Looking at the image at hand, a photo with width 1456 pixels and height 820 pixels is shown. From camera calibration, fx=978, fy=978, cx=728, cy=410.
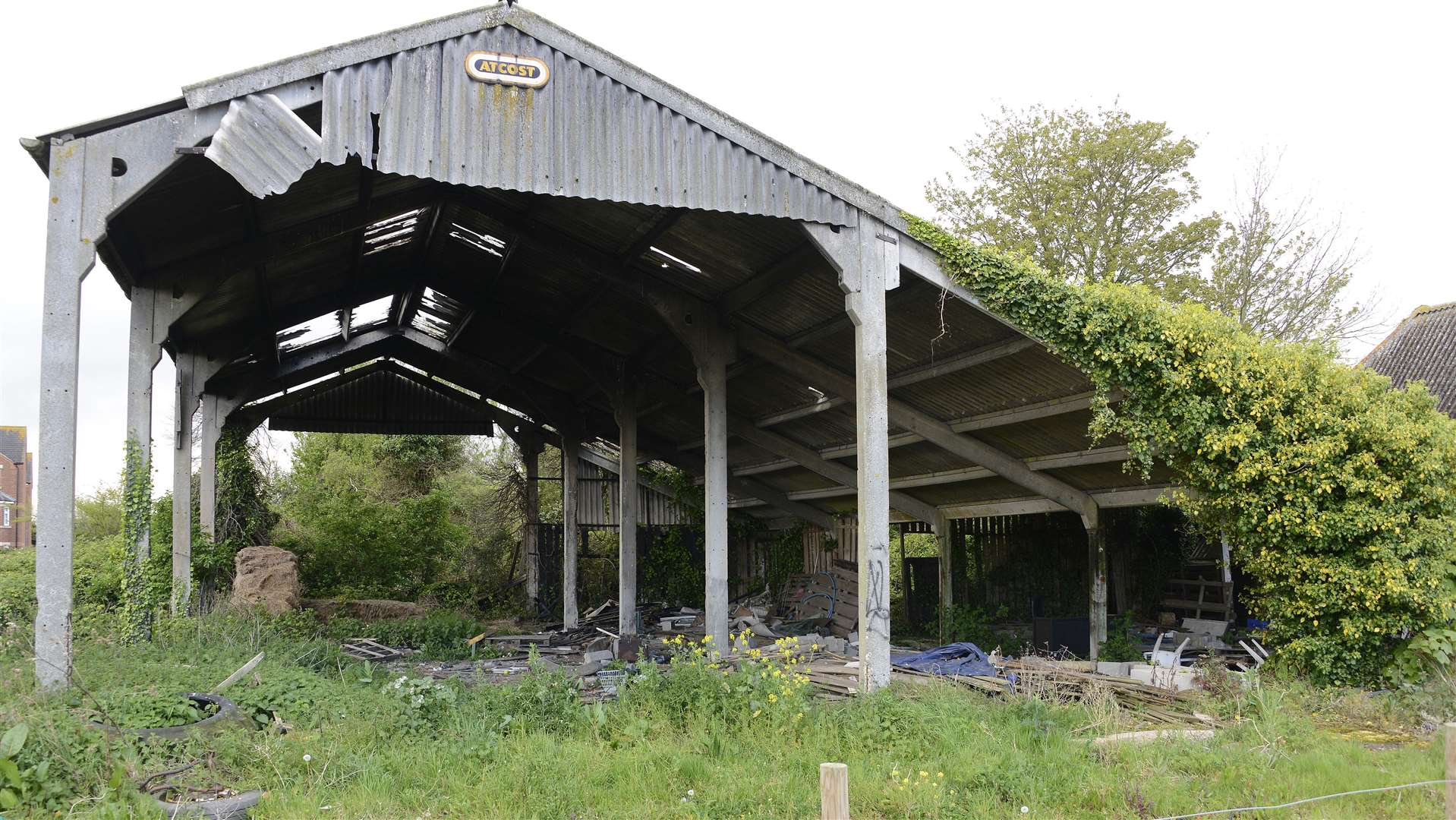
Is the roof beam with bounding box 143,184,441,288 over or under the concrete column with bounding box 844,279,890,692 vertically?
over

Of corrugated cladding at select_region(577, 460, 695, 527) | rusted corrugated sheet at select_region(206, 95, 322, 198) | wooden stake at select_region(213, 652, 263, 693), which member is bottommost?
wooden stake at select_region(213, 652, 263, 693)

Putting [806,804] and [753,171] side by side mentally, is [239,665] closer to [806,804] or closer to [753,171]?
[806,804]

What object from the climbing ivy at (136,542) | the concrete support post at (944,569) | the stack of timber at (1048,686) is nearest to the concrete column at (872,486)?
the stack of timber at (1048,686)

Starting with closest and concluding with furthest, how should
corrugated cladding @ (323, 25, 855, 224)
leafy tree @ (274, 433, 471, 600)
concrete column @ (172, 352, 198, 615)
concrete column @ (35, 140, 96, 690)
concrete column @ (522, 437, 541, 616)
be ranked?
concrete column @ (35, 140, 96, 690), corrugated cladding @ (323, 25, 855, 224), concrete column @ (172, 352, 198, 615), concrete column @ (522, 437, 541, 616), leafy tree @ (274, 433, 471, 600)

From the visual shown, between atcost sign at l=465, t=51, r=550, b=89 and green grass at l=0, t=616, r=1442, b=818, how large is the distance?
17.2ft

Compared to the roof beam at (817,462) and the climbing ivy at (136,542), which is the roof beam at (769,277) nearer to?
the roof beam at (817,462)

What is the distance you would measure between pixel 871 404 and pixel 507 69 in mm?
4462

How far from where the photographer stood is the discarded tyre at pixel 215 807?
5.83 m

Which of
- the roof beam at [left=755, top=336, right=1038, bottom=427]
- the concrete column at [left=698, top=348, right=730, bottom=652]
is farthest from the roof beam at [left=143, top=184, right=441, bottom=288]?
the roof beam at [left=755, top=336, right=1038, bottom=427]

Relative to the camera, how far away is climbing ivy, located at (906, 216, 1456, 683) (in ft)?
29.8

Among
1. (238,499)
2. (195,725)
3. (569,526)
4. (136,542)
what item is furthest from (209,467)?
(195,725)

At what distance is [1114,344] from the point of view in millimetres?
9500

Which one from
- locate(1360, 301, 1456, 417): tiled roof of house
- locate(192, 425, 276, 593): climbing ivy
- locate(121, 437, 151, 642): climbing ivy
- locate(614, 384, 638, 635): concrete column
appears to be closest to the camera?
locate(121, 437, 151, 642): climbing ivy

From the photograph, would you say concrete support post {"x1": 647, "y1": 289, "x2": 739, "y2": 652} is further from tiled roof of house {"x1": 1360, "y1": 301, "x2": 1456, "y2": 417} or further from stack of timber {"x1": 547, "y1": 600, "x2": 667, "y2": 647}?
tiled roof of house {"x1": 1360, "y1": 301, "x2": 1456, "y2": 417}
